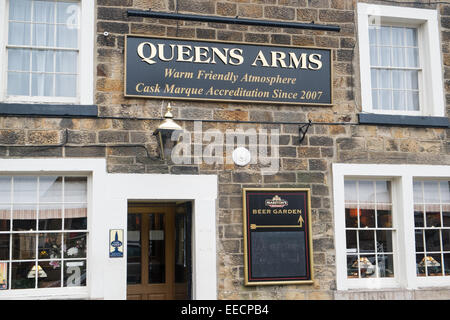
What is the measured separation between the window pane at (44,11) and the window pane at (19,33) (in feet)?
0.60

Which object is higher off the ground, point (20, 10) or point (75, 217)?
point (20, 10)

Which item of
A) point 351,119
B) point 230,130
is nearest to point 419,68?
point 351,119

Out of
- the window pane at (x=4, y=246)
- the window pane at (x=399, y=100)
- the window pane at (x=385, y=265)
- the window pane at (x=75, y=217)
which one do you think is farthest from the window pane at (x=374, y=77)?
the window pane at (x=4, y=246)

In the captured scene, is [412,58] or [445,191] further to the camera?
[412,58]

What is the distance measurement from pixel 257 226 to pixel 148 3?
363cm

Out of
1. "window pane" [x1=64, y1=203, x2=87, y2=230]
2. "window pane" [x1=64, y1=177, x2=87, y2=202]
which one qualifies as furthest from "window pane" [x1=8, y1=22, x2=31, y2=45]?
"window pane" [x1=64, y1=203, x2=87, y2=230]

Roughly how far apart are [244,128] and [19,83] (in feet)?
10.7

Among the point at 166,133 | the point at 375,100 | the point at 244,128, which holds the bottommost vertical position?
the point at 166,133

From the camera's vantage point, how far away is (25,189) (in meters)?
7.10

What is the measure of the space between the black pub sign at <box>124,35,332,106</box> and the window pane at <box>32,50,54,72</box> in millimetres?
1101

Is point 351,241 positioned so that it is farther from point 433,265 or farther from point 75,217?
point 75,217

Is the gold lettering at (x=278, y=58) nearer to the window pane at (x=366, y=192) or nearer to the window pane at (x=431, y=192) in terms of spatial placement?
the window pane at (x=366, y=192)

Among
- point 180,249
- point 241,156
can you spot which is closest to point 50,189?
point 180,249

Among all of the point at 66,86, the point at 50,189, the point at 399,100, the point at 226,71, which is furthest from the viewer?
the point at 399,100
